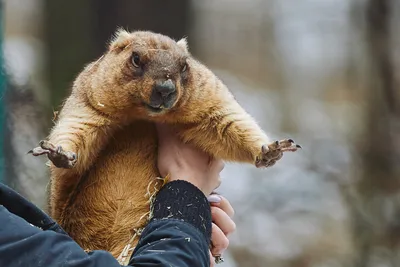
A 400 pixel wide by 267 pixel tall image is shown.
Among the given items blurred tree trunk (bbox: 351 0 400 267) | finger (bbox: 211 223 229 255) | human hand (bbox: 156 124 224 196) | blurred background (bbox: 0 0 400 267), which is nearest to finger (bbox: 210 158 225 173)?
human hand (bbox: 156 124 224 196)

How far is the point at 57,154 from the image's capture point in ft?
7.80

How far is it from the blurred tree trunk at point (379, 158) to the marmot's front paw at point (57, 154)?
3805 mm

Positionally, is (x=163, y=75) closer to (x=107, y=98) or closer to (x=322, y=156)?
(x=107, y=98)

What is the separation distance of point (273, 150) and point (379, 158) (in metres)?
3.90

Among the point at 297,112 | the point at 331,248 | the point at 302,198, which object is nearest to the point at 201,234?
the point at 331,248

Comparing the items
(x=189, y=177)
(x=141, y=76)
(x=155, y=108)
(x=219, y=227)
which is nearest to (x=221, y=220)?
(x=219, y=227)

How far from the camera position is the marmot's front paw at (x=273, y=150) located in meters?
2.51

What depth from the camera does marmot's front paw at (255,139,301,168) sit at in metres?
2.51

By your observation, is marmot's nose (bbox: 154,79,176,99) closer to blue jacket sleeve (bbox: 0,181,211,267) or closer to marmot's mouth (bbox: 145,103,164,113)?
marmot's mouth (bbox: 145,103,164,113)

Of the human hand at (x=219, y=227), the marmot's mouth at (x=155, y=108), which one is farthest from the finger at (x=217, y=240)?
the marmot's mouth at (x=155, y=108)

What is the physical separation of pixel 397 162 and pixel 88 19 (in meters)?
2.75

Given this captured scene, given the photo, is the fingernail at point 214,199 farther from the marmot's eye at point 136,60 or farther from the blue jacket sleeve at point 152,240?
the marmot's eye at point 136,60

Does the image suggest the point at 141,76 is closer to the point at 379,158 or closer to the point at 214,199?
the point at 214,199

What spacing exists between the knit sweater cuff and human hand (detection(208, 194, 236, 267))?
181 millimetres
